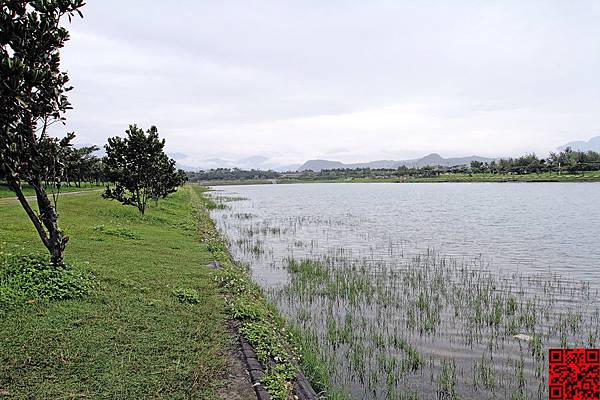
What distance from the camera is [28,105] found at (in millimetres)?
8508

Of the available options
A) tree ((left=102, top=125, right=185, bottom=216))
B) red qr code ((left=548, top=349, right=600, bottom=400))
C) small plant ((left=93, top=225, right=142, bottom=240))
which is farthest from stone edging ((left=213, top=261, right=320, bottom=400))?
tree ((left=102, top=125, right=185, bottom=216))

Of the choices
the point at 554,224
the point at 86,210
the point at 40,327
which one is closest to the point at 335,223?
the point at 554,224

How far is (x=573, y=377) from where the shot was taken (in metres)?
6.50

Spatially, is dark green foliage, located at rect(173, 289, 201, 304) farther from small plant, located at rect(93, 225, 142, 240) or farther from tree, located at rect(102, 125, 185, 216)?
tree, located at rect(102, 125, 185, 216)

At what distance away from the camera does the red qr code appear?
6.31 metres

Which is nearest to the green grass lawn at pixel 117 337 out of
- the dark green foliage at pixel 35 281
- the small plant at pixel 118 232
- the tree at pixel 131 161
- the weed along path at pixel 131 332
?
the weed along path at pixel 131 332

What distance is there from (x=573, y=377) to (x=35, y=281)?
10.2m

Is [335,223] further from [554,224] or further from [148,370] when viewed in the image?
[148,370]

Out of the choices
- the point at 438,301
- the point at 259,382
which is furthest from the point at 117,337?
the point at 438,301

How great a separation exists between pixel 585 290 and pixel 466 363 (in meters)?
7.27

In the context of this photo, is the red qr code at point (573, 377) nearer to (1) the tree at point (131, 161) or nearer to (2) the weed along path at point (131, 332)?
(2) the weed along path at point (131, 332)

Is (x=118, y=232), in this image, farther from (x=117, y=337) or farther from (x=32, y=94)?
(x=117, y=337)

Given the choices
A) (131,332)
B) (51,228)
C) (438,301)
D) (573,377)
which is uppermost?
(51,228)

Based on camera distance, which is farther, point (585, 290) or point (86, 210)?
point (86, 210)
